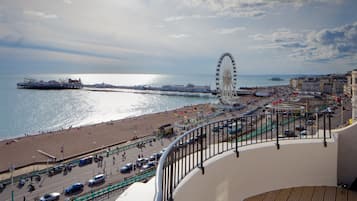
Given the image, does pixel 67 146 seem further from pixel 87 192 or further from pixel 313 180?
pixel 313 180

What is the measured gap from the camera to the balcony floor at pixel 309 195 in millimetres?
2646

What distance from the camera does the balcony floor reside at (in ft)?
8.68

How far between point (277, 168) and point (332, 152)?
0.68 meters

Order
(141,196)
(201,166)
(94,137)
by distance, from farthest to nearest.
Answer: (94,137) < (201,166) < (141,196)

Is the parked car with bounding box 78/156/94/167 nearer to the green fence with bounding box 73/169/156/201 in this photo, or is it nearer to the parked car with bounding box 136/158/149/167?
the parked car with bounding box 136/158/149/167

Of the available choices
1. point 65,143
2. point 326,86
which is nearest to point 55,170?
point 65,143

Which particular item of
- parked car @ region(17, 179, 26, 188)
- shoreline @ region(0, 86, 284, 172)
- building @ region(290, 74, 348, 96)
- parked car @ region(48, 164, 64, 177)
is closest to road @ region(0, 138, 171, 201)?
parked car @ region(17, 179, 26, 188)

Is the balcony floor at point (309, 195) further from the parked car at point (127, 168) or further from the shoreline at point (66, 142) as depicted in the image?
the shoreline at point (66, 142)

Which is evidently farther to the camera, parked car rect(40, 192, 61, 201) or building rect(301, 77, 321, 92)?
building rect(301, 77, 321, 92)

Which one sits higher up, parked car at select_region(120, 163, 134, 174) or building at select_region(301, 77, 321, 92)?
building at select_region(301, 77, 321, 92)

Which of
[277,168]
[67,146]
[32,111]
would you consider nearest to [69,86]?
[32,111]

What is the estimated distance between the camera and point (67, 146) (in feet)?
61.1

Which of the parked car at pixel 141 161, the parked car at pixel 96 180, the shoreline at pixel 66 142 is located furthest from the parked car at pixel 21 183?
the parked car at pixel 141 161

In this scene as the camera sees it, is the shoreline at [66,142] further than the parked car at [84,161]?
Yes
